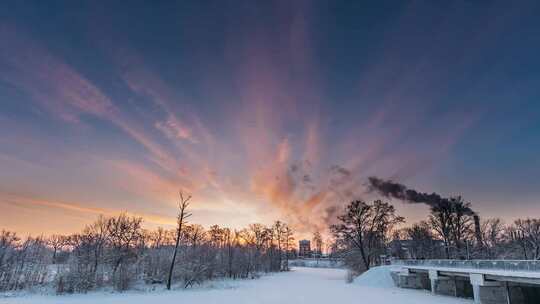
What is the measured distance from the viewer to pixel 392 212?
189 ft

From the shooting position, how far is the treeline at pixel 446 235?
52.1m

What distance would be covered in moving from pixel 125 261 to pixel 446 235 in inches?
2033

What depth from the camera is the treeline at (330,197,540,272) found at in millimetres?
52062

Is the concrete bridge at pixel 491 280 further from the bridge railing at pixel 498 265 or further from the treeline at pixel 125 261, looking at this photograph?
the treeline at pixel 125 261

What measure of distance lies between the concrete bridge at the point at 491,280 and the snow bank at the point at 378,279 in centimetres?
643

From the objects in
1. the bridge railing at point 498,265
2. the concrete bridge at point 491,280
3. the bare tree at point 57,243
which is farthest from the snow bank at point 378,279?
the bare tree at point 57,243

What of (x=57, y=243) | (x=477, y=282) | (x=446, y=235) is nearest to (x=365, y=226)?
(x=446, y=235)

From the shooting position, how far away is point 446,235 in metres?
52.6

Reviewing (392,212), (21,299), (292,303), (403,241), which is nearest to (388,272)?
(392,212)

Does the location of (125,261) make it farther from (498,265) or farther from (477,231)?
(477,231)

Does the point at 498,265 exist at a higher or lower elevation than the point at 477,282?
higher

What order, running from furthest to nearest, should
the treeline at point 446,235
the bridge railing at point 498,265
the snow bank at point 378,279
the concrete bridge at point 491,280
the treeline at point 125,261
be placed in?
the treeline at point 446,235 < the snow bank at point 378,279 < the treeline at point 125,261 < the concrete bridge at point 491,280 < the bridge railing at point 498,265

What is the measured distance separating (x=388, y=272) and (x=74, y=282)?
39867 mm

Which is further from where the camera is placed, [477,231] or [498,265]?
[477,231]
